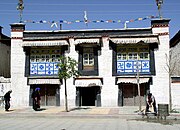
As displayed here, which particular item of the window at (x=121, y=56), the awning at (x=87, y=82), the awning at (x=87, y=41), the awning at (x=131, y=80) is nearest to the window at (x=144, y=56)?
the window at (x=121, y=56)

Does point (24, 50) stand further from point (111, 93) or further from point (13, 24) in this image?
point (111, 93)

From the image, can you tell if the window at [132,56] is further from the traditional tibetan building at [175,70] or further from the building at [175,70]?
the building at [175,70]

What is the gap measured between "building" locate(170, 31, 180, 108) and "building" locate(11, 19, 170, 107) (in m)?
0.74

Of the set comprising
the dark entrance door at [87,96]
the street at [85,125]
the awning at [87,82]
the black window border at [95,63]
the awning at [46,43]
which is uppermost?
the awning at [46,43]

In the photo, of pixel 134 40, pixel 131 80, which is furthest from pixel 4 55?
pixel 134 40

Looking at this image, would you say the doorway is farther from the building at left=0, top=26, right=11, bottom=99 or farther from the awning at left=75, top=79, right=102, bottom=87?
the building at left=0, top=26, right=11, bottom=99

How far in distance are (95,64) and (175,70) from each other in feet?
28.1

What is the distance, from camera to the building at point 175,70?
20938 mm

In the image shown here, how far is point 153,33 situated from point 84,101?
8.48 meters

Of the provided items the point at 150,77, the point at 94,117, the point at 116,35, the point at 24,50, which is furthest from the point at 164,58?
the point at 24,50

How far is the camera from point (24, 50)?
916 inches

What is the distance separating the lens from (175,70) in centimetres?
2552

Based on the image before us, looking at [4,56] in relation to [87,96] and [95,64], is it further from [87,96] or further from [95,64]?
[95,64]

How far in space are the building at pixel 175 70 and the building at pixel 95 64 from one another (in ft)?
2.44
